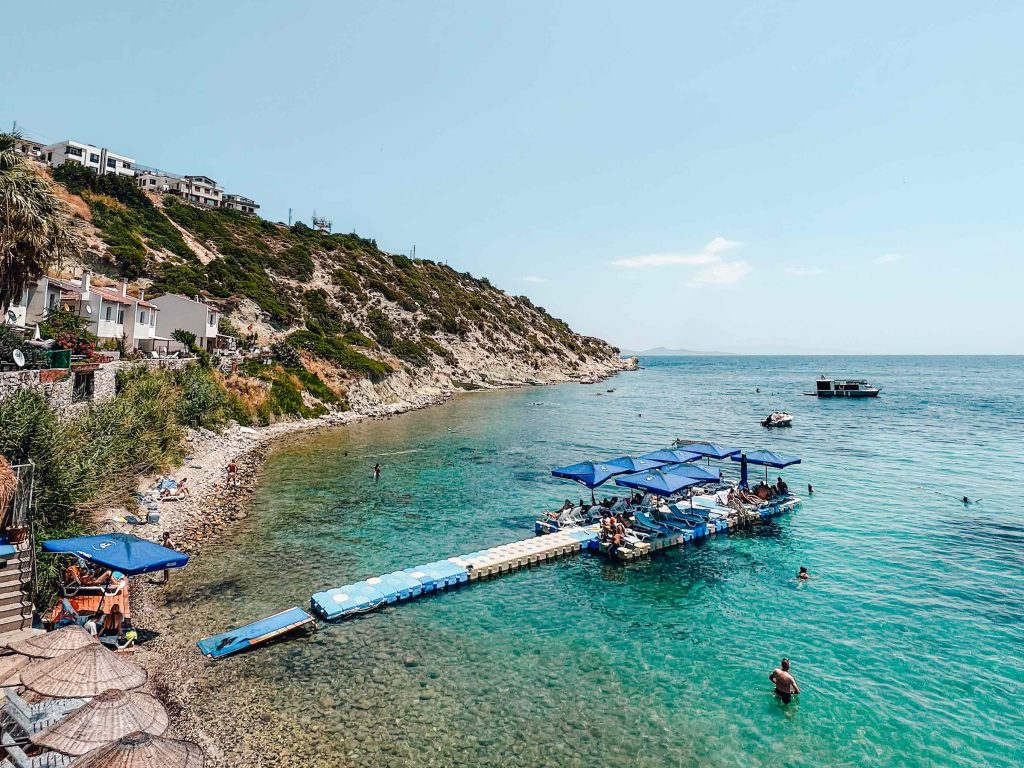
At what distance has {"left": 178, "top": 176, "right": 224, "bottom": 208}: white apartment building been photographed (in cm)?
11969

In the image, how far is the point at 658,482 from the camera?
26844 millimetres

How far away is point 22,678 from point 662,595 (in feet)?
59.5

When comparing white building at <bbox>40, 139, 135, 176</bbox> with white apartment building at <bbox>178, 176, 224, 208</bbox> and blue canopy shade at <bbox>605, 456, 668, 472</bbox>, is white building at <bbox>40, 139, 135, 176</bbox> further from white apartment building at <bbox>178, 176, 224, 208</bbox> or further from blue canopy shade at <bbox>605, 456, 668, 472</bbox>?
blue canopy shade at <bbox>605, 456, 668, 472</bbox>

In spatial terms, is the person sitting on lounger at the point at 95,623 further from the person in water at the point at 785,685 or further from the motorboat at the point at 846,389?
the motorboat at the point at 846,389

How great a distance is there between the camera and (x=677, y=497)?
31.9 meters

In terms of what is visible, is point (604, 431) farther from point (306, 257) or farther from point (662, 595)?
point (306, 257)

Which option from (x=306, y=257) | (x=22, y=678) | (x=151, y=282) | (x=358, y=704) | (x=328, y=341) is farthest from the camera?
(x=306, y=257)

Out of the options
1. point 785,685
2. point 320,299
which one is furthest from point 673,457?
point 320,299

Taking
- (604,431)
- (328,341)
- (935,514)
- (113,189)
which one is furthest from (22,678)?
(113,189)

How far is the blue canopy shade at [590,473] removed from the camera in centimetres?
2856

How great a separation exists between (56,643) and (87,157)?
423ft

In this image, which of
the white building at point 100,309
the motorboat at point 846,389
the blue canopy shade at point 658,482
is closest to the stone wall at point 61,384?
the white building at point 100,309

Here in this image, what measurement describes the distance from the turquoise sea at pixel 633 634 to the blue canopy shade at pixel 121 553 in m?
2.29

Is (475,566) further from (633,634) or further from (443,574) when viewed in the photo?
(633,634)
